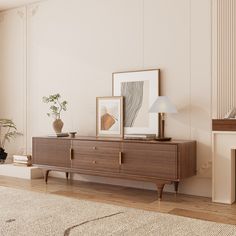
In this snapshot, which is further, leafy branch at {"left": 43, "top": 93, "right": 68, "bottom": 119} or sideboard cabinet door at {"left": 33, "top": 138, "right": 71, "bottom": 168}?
leafy branch at {"left": 43, "top": 93, "right": 68, "bottom": 119}

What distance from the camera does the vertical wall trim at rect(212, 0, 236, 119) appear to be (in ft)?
12.4

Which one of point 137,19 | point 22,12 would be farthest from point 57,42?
point 137,19

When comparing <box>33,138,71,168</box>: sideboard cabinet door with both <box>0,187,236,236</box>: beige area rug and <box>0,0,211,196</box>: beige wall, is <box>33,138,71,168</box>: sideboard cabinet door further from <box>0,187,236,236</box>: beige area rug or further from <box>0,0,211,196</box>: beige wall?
<box>0,187,236,236</box>: beige area rug

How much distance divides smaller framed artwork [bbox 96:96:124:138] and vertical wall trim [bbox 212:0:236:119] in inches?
45.9

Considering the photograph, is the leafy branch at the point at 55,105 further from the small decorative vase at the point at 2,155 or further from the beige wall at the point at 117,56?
the small decorative vase at the point at 2,155

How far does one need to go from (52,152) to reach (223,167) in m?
2.09

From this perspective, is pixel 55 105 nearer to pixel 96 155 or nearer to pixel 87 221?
pixel 96 155

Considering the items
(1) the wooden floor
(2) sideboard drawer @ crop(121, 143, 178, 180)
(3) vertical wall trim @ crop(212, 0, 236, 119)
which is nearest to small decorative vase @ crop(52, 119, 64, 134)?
(1) the wooden floor

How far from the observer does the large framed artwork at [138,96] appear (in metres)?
4.29

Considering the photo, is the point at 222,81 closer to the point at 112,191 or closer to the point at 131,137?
the point at 131,137

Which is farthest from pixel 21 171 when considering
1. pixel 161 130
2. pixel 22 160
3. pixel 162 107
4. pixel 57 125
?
pixel 162 107

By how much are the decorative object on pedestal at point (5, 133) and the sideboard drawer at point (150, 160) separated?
2408 millimetres

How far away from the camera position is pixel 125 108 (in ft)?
14.8

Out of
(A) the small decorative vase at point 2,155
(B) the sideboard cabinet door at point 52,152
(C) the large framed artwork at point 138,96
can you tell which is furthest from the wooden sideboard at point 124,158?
(A) the small decorative vase at point 2,155
